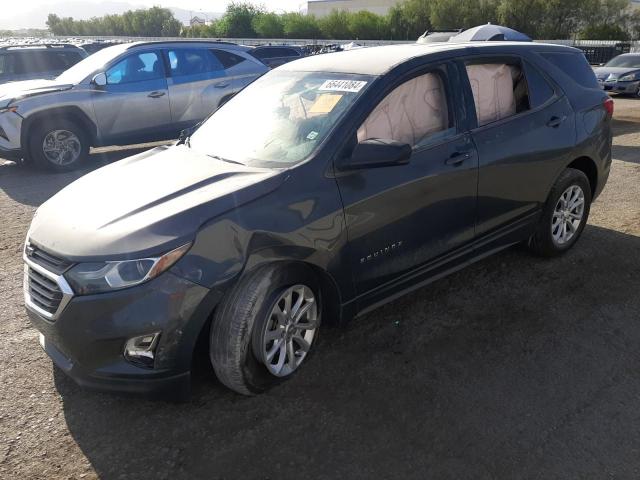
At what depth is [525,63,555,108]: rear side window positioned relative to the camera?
173 inches

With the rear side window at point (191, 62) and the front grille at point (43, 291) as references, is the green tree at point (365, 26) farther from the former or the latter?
the front grille at point (43, 291)

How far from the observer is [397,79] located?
355 centimetres

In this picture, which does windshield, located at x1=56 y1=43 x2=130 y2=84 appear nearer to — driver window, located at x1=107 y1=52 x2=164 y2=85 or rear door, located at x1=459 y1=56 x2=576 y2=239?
driver window, located at x1=107 y1=52 x2=164 y2=85

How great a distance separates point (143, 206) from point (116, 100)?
6420 mm

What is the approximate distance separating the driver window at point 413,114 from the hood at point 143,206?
0.75 m

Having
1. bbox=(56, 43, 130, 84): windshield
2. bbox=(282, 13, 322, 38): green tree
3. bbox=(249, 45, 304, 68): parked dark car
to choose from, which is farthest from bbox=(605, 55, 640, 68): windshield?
bbox=(282, 13, 322, 38): green tree

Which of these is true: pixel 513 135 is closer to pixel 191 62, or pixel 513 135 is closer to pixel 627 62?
pixel 191 62

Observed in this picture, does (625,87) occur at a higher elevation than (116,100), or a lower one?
lower

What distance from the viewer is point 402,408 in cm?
305

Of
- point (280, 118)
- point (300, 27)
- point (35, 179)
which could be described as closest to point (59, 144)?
point (35, 179)

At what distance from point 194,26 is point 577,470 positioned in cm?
8092

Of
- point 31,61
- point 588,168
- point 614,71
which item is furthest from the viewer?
point 614,71

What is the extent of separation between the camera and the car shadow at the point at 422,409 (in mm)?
2682

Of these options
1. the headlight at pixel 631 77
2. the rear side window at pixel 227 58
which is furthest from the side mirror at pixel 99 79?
the headlight at pixel 631 77
